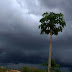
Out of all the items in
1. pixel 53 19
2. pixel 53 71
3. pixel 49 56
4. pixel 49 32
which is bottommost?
pixel 53 71

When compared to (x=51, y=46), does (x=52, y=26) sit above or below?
above

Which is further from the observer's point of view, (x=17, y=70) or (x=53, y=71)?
(x=17, y=70)

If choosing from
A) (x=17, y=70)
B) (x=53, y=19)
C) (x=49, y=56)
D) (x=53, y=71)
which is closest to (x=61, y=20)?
(x=53, y=19)

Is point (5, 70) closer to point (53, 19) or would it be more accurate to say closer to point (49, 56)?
point (49, 56)

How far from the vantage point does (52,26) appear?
1940 inches

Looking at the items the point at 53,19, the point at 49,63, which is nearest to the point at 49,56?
the point at 49,63

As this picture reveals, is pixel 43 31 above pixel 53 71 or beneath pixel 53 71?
above

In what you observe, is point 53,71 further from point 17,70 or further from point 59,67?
point 17,70

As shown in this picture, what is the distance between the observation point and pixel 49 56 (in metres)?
46.9

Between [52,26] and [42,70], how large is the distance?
12203 millimetres

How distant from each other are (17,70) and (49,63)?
10.9 meters

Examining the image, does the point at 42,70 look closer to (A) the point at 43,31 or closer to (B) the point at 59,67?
(B) the point at 59,67

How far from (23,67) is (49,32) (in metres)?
12.0

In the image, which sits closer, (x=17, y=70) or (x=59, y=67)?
(x=59, y=67)
